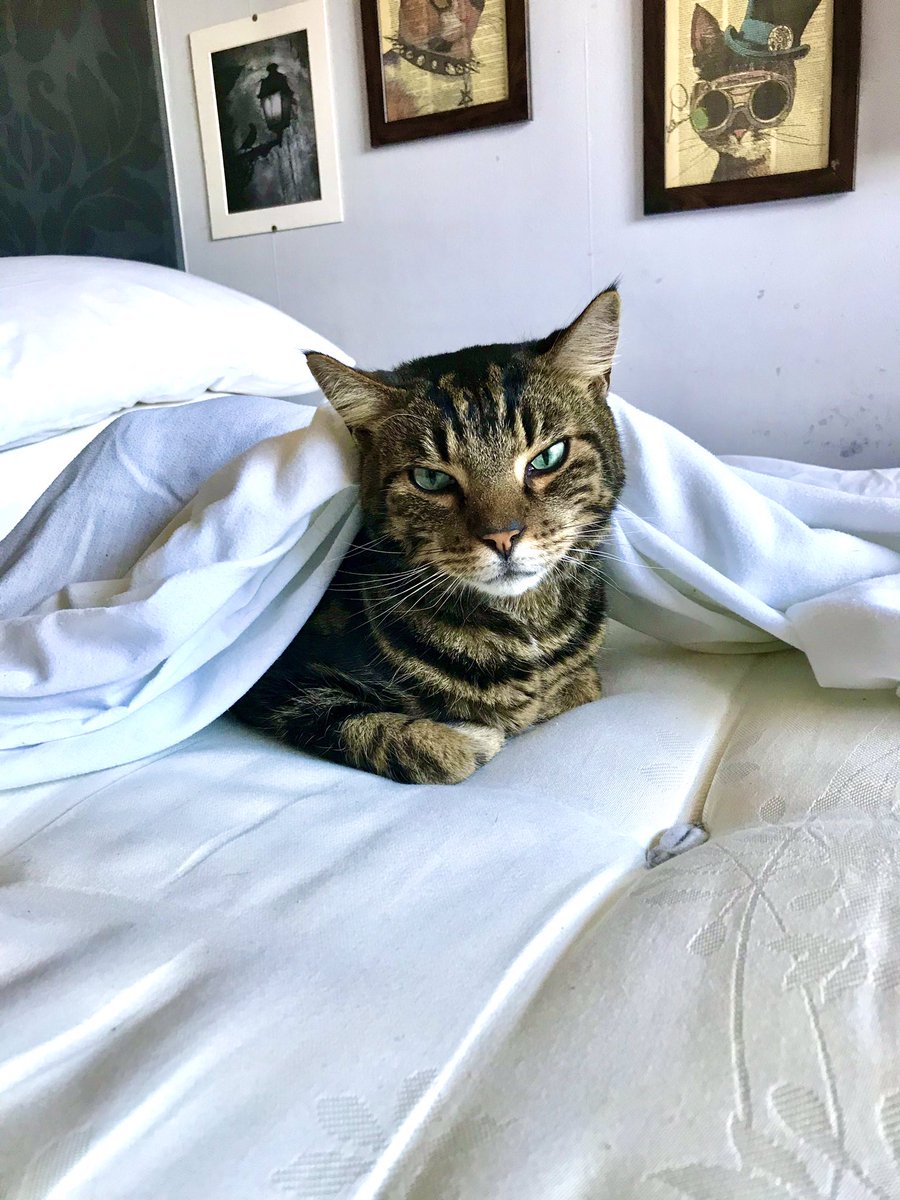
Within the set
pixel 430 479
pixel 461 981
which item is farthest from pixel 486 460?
pixel 461 981

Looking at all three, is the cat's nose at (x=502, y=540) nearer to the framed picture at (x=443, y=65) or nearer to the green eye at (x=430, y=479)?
the green eye at (x=430, y=479)

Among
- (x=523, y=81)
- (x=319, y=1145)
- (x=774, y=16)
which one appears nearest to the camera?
(x=319, y=1145)

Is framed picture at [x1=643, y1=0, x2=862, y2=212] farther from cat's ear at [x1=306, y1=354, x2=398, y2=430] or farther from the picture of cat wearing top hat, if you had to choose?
cat's ear at [x1=306, y1=354, x2=398, y2=430]

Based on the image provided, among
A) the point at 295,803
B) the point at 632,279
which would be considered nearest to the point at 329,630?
the point at 295,803

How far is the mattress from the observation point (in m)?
0.37

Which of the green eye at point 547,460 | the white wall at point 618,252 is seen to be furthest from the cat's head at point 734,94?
the green eye at point 547,460

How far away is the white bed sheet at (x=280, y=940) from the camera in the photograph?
1.27 feet

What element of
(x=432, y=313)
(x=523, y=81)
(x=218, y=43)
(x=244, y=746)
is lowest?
(x=244, y=746)

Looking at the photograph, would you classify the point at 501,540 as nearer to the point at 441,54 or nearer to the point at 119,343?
the point at 119,343

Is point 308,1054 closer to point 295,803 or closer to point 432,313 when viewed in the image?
point 295,803

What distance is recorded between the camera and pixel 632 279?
1637 mm

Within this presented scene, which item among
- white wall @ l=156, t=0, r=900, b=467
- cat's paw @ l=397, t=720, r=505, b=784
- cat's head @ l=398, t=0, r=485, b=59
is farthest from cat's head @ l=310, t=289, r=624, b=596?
cat's head @ l=398, t=0, r=485, b=59

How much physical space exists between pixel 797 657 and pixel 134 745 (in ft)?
2.57

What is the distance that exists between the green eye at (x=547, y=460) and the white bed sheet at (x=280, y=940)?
29cm
